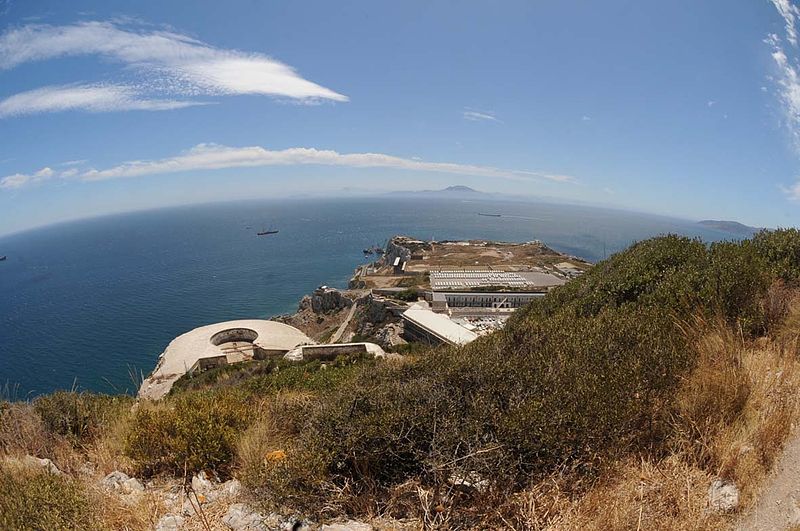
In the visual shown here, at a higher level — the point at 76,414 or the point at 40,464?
the point at 40,464

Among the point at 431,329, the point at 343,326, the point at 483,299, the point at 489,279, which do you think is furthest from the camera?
the point at 489,279

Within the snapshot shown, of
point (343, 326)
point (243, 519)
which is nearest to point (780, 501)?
point (243, 519)

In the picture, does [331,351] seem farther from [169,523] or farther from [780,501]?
[780,501]

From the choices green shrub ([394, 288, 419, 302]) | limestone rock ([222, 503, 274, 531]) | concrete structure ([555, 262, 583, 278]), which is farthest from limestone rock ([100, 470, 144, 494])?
concrete structure ([555, 262, 583, 278])

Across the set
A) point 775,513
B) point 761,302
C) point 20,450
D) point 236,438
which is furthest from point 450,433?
point 761,302

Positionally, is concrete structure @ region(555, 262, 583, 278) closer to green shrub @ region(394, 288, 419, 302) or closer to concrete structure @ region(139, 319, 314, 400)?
green shrub @ region(394, 288, 419, 302)

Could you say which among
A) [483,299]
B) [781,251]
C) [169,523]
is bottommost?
[483,299]

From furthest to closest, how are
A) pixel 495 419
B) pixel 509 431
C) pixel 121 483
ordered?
pixel 121 483
pixel 495 419
pixel 509 431
